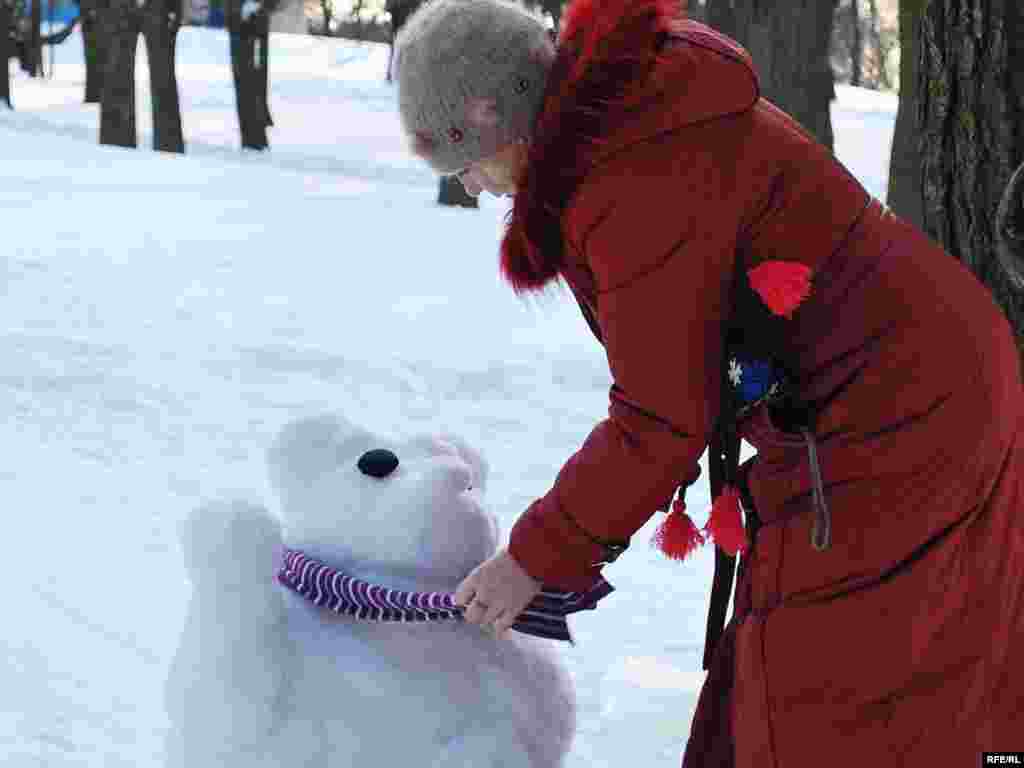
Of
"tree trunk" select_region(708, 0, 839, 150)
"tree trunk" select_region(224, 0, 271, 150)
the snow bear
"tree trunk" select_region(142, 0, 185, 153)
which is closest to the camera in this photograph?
the snow bear

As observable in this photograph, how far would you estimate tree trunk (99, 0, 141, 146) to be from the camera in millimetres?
19156

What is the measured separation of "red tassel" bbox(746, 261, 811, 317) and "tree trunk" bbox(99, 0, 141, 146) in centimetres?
1747

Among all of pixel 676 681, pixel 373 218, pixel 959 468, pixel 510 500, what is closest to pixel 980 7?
pixel 959 468

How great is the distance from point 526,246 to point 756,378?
35 cm

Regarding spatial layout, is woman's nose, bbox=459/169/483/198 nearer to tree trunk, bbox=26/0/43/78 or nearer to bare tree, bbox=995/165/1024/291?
bare tree, bbox=995/165/1024/291

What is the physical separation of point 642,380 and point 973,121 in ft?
4.61

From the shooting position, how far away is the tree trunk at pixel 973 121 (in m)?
3.26

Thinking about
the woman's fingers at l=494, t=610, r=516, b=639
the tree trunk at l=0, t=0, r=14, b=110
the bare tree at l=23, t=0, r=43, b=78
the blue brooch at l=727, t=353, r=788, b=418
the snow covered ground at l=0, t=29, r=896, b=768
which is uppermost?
the blue brooch at l=727, t=353, r=788, b=418

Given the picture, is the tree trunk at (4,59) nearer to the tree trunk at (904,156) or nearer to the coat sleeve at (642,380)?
the tree trunk at (904,156)

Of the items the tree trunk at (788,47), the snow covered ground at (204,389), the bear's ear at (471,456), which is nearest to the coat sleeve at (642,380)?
the bear's ear at (471,456)

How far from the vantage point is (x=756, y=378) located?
2.26 m

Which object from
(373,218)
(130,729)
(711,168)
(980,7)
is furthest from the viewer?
(373,218)

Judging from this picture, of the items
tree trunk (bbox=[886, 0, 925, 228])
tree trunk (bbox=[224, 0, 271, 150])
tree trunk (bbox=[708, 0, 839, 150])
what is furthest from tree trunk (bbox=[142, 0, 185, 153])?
tree trunk (bbox=[886, 0, 925, 228])

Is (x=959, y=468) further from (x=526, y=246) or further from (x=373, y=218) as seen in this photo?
(x=373, y=218)
